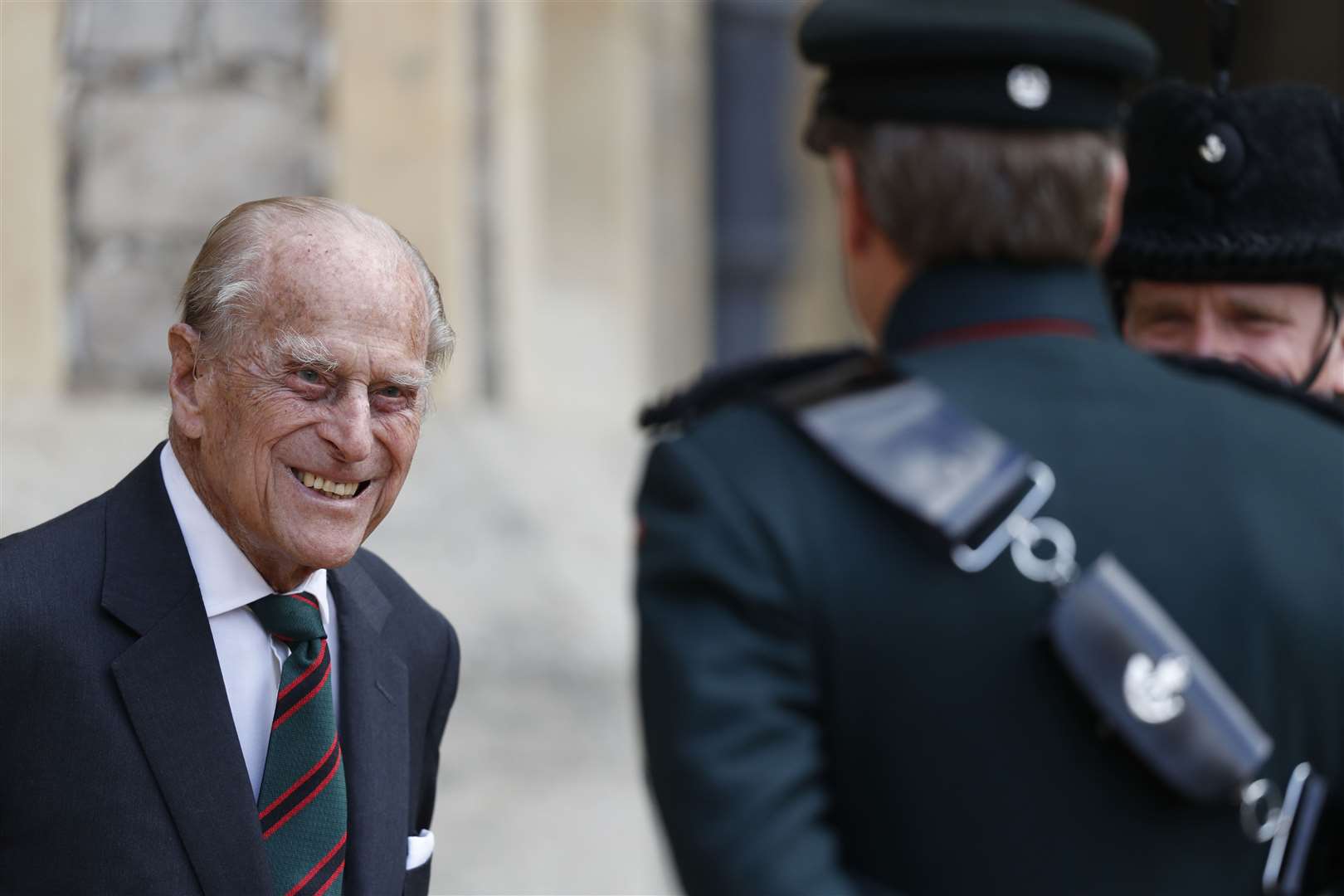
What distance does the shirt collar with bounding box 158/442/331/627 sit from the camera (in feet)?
6.55

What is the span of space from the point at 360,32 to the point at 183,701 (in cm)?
454

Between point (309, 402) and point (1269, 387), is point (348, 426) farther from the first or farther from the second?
point (1269, 387)

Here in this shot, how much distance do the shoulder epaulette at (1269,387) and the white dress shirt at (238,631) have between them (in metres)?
0.96

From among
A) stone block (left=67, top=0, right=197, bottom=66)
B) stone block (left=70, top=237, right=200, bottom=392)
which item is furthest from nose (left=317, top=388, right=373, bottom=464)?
stone block (left=67, top=0, right=197, bottom=66)

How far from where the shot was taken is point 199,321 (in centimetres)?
200

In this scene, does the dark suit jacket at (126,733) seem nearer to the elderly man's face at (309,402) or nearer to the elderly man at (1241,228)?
the elderly man's face at (309,402)

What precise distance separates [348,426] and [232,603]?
0.22 metres

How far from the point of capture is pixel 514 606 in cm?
595

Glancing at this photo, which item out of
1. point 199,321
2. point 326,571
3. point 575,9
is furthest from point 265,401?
point 575,9

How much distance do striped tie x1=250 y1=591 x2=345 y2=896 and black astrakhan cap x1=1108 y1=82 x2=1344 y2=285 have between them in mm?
1243

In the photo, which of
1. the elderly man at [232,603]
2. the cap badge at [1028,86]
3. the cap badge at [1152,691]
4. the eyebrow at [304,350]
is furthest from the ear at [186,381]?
the cap badge at [1152,691]

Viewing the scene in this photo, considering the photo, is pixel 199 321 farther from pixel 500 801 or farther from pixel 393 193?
pixel 393 193

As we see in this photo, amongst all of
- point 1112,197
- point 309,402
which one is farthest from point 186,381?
point 1112,197

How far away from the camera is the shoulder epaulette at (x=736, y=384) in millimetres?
1885
